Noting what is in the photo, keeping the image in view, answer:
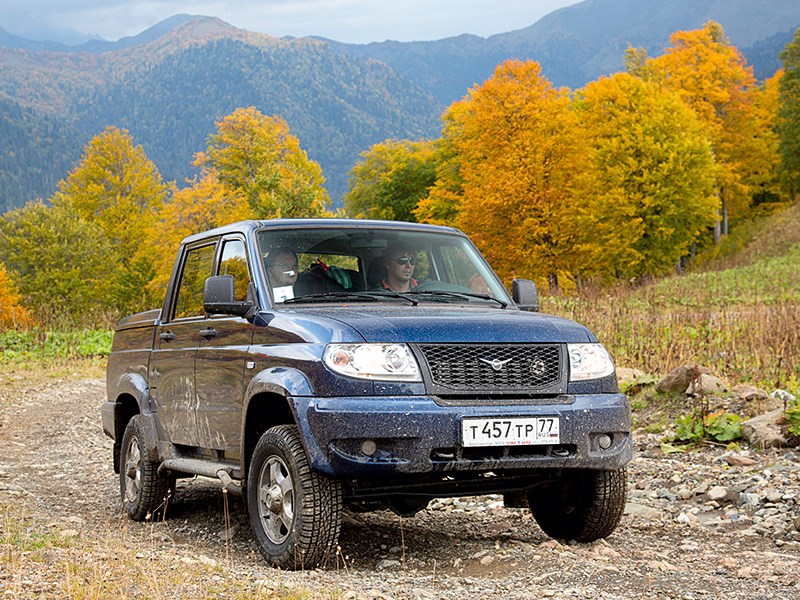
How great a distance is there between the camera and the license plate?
17.4 ft

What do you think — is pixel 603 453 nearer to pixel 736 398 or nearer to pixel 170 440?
pixel 170 440

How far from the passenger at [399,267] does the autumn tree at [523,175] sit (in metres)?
35.1

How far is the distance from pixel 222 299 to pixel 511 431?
1.93 meters

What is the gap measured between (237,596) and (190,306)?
3327mm

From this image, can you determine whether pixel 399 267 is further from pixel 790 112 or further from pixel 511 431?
pixel 790 112

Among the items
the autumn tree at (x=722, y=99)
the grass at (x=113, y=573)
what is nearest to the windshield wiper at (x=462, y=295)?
the grass at (x=113, y=573)

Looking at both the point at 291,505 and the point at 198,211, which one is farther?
the point at 198,211

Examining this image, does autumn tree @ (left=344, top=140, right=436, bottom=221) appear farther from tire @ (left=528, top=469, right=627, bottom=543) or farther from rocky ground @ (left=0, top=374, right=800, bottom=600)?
tire @ (left=528, top=469, right=627, bottom=543)

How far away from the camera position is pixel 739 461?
8.62 metres

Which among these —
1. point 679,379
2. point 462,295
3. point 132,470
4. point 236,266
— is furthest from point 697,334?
point 236,266

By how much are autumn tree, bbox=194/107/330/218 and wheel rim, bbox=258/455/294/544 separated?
52189 millimetres

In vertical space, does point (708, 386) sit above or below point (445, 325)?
below

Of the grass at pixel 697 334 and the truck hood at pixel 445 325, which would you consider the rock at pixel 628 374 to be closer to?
the grass at pixel 697 334

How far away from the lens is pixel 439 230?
7.24 meters
